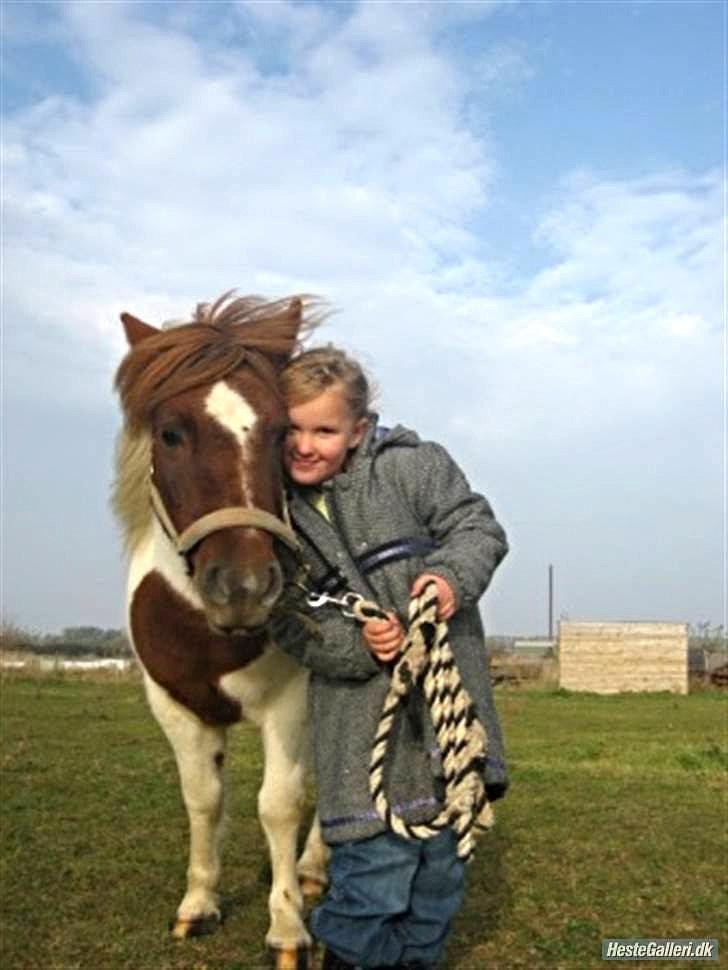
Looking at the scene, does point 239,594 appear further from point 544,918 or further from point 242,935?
point 544,918

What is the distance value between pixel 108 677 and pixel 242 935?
20072mm

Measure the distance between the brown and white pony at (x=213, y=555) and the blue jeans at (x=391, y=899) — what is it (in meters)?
0.61

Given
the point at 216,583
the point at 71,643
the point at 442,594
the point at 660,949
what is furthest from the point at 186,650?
the point at 71,643

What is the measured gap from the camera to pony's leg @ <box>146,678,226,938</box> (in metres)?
4.27

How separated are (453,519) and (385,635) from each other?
1.23 ft

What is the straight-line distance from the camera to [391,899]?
273 cm

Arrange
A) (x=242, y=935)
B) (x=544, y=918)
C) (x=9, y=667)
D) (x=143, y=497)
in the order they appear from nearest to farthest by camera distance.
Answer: (x=143, y=497) → (x=242, y=935) → (x=544, y=918) → (x=9, y=667)

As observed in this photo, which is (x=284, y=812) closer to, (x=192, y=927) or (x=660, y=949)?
(x=192, y=927)

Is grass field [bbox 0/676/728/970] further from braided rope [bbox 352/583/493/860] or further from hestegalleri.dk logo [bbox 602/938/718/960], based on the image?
braided rope [bbox 352/583/493/860]

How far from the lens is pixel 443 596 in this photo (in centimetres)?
271

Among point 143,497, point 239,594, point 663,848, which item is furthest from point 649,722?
point 239,594

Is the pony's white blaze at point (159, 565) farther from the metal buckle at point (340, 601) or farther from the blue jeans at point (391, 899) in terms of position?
the blue jeans at point (391, 899)

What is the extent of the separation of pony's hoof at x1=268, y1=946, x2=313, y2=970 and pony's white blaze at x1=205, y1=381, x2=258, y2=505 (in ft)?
6.41

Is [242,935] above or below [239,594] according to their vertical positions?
below
